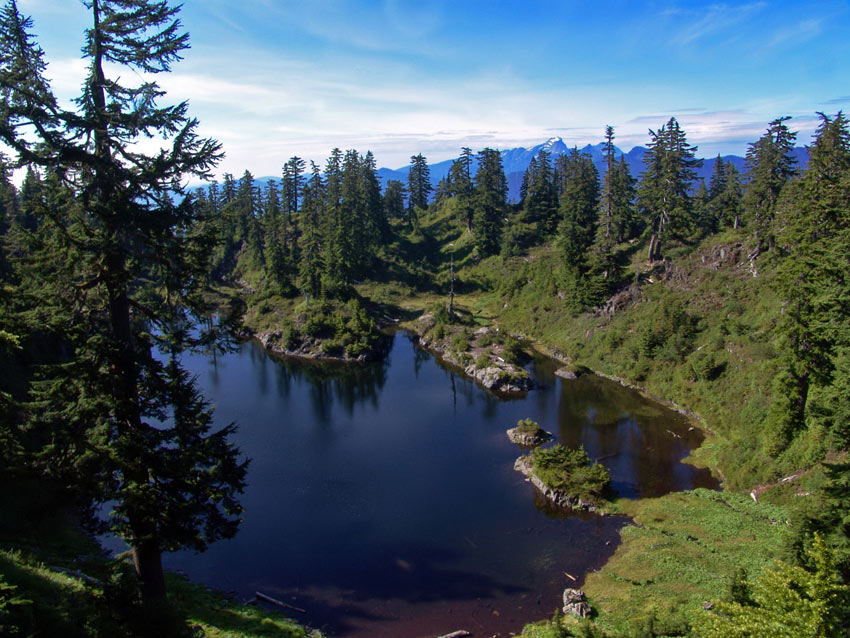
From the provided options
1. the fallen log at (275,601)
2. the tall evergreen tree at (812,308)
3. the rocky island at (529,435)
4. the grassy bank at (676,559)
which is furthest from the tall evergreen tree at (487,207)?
the fallen log at (275,601)

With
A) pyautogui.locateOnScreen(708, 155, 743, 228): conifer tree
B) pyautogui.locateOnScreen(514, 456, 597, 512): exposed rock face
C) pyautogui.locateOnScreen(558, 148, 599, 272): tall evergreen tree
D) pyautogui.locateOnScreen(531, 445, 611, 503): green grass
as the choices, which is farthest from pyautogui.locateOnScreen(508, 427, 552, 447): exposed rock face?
pyautogui.locateOnScreen(708, 155, 743, 228): conifer tree

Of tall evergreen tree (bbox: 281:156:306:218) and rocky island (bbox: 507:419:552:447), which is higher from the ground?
tall evergreen tree (bbox: 281:156:306:218)

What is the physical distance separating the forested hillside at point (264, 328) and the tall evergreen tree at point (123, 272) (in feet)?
0.18

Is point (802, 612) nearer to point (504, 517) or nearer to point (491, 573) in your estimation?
point (491, 573)

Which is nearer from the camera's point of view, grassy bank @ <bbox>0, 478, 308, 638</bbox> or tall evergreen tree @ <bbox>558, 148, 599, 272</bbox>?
grassy bank @ <bbox>0, 478, 308, 638</bbox>

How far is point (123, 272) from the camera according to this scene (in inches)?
517

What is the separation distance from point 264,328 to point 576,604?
61.1 meters

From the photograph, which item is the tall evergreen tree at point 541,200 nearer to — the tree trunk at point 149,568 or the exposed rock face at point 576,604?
the exposed rock face at point 576,604

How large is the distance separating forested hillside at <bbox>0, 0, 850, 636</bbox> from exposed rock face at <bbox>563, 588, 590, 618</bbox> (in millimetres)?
1434

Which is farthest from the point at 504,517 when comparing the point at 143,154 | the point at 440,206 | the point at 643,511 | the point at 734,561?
the point at 440,206

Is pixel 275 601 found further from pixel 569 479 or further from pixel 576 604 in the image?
pixel 569 479

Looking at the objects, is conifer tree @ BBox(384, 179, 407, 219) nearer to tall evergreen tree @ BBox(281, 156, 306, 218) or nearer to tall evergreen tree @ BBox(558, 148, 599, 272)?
tall evergreen tree @ BBox(281, 156, 306, 218)

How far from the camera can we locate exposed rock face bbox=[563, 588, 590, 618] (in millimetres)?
22436

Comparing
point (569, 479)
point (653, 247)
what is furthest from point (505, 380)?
point (653, 247)
